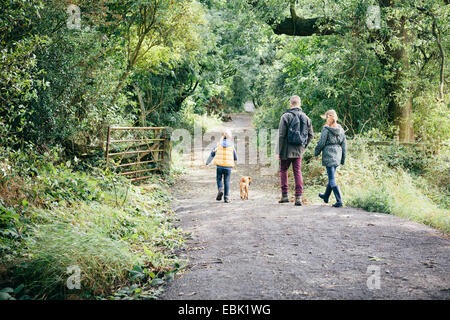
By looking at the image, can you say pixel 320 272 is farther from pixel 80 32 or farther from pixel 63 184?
pixel 80 32

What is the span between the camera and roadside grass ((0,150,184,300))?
399 centimetres

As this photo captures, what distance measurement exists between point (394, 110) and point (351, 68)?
211 cm

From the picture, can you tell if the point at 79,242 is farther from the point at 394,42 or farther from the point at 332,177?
the point at 394,42

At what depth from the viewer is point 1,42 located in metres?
6.44

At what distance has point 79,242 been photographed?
446 cm

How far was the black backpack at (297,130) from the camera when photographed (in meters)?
8.11

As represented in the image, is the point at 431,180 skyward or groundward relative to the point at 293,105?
groundward

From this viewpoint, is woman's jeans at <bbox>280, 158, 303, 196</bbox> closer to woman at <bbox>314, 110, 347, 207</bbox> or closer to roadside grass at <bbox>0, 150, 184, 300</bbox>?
woman at <bbox>314, 110, 347, 207</bbox>

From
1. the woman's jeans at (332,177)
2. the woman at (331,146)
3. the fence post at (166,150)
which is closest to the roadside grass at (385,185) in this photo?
the woman's jeans at (332,177)

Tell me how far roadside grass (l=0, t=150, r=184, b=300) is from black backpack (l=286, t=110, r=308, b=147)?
10.4ft

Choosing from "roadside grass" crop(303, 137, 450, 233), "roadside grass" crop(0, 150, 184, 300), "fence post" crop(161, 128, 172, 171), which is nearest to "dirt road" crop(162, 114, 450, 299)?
"roadside grass" crop(0, 150, 184, 300)

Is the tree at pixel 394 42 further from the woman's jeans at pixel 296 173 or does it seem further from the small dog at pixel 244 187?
the small dog at pixel 244 187

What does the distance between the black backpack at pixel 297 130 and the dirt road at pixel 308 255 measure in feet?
4.69

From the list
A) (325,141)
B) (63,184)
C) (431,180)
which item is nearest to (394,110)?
(431,180)
